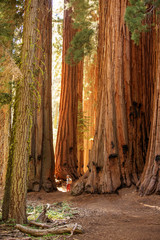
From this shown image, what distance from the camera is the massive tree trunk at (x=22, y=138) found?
4449 mm

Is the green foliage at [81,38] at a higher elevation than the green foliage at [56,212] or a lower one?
higher

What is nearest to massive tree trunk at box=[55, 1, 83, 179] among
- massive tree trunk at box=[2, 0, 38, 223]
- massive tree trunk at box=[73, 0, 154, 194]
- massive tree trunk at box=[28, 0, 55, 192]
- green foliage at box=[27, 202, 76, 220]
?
massive tree trunk at box=[28, 0, 55, 192]

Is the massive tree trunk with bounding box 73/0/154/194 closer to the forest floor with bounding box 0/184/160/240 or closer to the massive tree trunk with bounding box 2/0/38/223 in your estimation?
the forest floor with bounding box 0/184/160/240

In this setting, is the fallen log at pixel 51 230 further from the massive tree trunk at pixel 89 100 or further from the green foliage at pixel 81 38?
the massive tree trunk at pixel 89 100

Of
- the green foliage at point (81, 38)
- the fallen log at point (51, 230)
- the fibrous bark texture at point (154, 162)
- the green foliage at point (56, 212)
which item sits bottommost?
the green foliage at point (56, 212)

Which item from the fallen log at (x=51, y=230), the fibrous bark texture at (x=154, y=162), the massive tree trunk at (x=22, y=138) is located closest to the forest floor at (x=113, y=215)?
the fallen log at (x=51, y=230)

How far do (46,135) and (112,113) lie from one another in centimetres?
252

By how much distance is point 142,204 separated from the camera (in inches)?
253

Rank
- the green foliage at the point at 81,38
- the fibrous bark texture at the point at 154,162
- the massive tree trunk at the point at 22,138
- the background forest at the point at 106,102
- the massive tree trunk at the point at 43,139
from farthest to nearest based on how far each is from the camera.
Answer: the green foliage at the point at 81,38 → the massive tree trunk at the point at 43,139 → the fibrous bark texture at the point at 154,162 → the background forest at the point at 106,102 → the massive tree trunk at the point at 22,138

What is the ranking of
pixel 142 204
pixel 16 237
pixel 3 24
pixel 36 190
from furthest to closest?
1. pixel 36 190
2. pixel 142 204
3. pixel 3 24
4. pixel 16 237

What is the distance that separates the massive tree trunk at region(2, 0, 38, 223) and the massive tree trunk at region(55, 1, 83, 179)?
21.9 ft

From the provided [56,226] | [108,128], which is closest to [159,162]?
[108,128]

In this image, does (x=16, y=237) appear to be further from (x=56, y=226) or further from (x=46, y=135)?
(x=46, y=135)

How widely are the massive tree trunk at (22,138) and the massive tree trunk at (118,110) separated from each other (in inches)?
139
